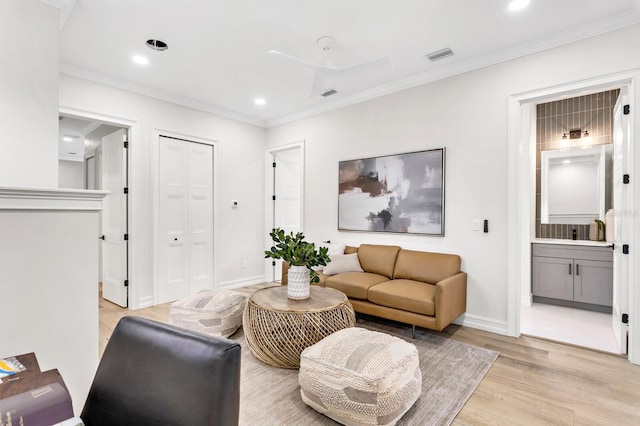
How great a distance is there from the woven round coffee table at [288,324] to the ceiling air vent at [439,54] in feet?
8.48

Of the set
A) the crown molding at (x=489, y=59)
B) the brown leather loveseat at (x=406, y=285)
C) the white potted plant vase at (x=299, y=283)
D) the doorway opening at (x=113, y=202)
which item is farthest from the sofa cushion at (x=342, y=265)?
the doorway opening at (x=113, y=202)

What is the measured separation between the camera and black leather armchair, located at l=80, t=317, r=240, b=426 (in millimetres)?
764

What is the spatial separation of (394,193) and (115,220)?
362 cm

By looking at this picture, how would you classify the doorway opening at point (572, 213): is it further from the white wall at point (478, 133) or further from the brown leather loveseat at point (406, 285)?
the brown leather loveseat at point (406, 285)

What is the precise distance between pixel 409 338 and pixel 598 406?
1389 mm

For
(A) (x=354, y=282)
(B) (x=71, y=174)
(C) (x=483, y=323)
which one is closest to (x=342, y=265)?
(A) (x=354, y=282)

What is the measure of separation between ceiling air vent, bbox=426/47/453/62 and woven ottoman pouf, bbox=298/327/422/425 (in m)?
2.77

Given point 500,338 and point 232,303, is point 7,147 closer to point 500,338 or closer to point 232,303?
point 232,303

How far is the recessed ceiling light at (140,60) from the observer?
333 centimetres

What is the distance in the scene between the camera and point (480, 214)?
3.35m

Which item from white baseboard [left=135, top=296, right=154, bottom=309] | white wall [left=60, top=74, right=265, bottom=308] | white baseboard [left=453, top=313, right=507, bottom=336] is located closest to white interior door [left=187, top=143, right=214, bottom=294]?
white wall [left=60, top=74, right=265, bottom=308]

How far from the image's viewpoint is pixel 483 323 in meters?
3.31

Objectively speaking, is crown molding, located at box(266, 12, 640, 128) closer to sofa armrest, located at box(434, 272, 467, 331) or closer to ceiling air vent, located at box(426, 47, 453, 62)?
ceiling air vent, located at box(426, 47, 453, 62)

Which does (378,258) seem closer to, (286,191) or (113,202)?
(286,191)
